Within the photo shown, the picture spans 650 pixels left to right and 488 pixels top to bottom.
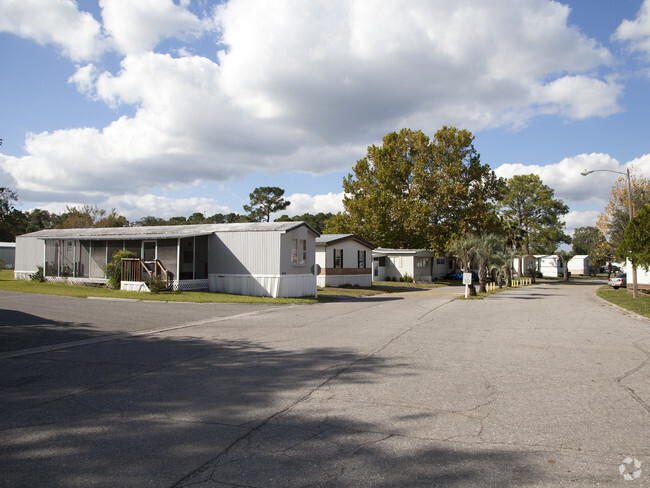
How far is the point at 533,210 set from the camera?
2430 inches

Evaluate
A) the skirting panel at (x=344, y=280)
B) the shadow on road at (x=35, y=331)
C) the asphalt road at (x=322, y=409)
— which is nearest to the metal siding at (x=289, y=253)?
the skirting panel at (x=344, y=280)

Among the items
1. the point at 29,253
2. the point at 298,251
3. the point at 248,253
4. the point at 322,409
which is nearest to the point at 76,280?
the point at 29,253

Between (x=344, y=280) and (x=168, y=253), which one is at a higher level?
(x=168, y=253)

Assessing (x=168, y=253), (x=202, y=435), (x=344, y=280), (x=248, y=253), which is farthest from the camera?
(x=344, y=280)

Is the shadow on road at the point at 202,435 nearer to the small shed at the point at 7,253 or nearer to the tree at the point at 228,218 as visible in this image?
the small shed at the point at 7,253

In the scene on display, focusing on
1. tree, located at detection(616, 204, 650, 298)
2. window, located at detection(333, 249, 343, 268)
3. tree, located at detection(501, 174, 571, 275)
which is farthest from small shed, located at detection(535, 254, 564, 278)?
tree, located at detection(616, 204, 650, 298)

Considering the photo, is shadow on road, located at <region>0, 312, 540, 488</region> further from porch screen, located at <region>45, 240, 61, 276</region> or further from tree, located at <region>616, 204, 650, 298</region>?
porch screen, located at <region>45, 240, 61, 276</region>

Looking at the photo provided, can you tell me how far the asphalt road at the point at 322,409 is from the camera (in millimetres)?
3906

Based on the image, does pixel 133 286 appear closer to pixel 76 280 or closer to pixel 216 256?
pixel 216 256

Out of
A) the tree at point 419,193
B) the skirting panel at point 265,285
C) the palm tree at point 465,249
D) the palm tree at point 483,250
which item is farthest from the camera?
the tree at point 419,193

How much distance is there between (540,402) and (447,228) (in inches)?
A: 1549

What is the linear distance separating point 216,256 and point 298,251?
14.4 ft

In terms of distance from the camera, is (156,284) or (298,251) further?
(298,251)

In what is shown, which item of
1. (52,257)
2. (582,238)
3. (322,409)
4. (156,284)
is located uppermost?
(582,238)
